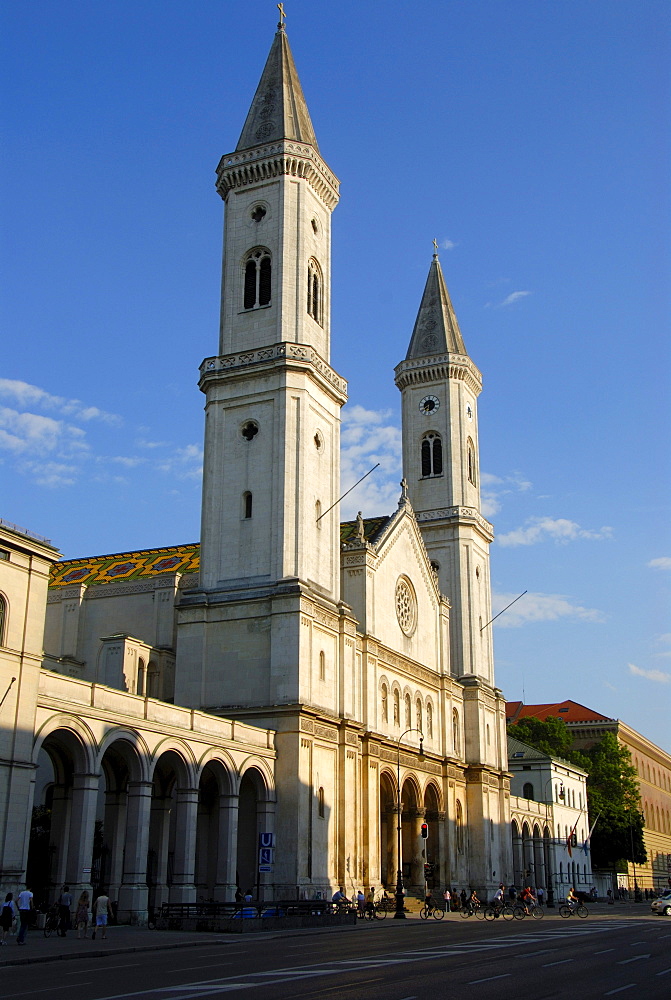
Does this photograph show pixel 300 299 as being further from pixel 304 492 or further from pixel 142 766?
pixel 142 766

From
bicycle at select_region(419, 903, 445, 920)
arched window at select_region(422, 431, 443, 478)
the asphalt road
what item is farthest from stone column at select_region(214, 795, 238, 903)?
arched window at select_region(422, 431, 443, 478)

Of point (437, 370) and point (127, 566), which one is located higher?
point (437, 370)

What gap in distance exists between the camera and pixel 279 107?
60.9 meters

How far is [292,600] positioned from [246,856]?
11935 mm

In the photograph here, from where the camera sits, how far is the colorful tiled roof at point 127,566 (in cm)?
6431

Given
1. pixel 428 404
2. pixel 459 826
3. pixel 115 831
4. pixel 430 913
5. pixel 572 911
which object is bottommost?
pixel 572 911

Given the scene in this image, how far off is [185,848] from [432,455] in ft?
144

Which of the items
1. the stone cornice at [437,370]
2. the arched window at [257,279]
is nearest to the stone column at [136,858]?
the arched window at [257,279]

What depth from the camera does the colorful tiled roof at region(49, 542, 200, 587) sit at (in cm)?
6431

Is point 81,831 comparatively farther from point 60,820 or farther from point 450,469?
point 450,469

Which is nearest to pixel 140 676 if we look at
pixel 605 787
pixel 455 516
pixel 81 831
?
pixel 81 831

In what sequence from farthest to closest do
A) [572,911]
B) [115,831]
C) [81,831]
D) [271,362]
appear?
[572,911] → [271,362] → [115,831] → [81,831]

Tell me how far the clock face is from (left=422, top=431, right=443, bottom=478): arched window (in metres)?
1.81

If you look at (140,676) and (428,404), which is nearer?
(140,676)
